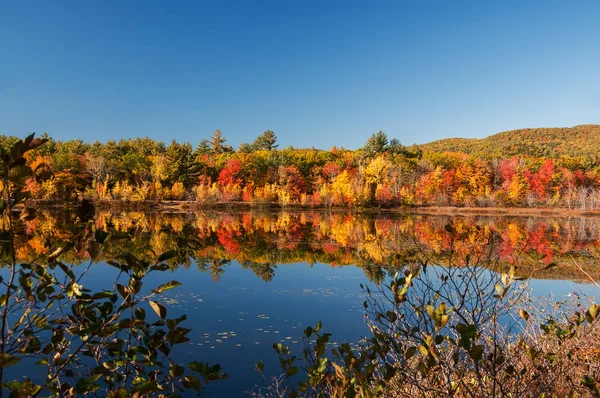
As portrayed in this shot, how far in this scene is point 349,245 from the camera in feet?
58.0

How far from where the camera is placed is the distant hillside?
275ft

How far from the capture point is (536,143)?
9662 centimetres

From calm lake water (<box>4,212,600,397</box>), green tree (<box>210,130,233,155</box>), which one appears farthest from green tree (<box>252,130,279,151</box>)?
calm lake water (<box>4,212,600,397</box>)

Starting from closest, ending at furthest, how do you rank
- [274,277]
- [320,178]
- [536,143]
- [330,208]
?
1. [274,277]
2. [330,208]
3. [320,178]
4. [536,143]


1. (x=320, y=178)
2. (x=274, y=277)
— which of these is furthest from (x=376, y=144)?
(x=274, y=277)

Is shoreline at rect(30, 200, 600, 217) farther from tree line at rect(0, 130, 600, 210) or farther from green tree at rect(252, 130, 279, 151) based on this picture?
green tree at rect(252, 130, 279, 151)

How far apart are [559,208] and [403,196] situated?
16986 millimetres

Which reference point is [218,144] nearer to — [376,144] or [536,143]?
[376,144]

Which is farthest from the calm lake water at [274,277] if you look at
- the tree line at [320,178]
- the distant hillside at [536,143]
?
the distant hillside at [536,143]

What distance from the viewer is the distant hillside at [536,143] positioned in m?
83.9

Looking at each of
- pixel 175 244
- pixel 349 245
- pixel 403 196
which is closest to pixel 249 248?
pixel 175 244

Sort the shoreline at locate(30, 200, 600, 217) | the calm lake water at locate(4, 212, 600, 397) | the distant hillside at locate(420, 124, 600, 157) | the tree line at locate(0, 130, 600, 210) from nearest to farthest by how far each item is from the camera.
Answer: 1. the calm lake water at locate(4, 212, 600, 397)
2. the shoreline at locate(30, 200, 600, 217)
3. the tree line at locate(0, 130, 600, 210)
4. the distant hillside at locate(420, 124, 600, 157)

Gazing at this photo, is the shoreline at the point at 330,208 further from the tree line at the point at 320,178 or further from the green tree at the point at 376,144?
the green tree at the point at 376,144

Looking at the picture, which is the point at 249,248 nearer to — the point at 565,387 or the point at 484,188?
the point at 565,387
